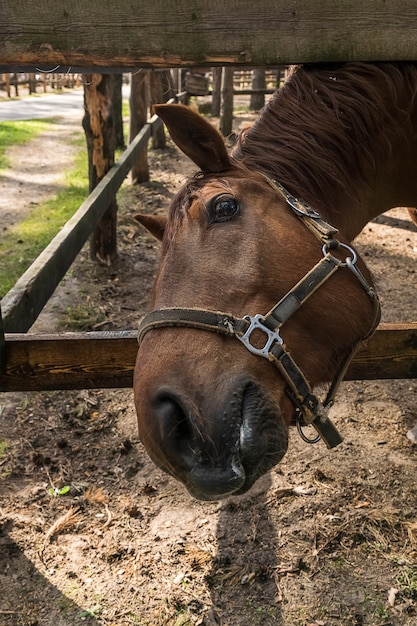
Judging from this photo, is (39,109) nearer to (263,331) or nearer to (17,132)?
(17,132)

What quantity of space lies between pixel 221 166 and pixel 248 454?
0.90 m

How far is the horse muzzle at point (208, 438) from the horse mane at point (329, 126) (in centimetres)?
77

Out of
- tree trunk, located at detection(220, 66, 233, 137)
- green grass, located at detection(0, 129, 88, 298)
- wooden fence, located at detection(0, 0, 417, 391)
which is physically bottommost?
green grass, located at detection(0, 129, 88, 298)

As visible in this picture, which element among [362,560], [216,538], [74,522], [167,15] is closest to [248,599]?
[216,538]

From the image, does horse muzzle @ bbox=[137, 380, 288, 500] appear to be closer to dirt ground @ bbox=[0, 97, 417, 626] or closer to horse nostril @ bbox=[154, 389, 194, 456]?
horse nostril @ bbox=[154, 389, 194, 456]

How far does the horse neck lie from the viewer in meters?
1.83

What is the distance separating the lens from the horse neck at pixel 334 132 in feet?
6.01

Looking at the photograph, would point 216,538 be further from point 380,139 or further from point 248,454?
point 380,139

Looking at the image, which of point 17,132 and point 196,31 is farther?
point 17,132

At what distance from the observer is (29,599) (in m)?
2.52

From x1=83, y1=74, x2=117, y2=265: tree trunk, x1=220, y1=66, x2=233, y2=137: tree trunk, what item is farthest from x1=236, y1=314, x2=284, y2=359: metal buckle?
x1=220, y1=66, x2=233, y2=137: tree trunk

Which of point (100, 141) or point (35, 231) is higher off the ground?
point (100, 141)

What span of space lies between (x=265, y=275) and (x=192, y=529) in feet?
5.98

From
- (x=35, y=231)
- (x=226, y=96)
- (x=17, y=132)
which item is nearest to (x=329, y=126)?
(x=35, y=231)
